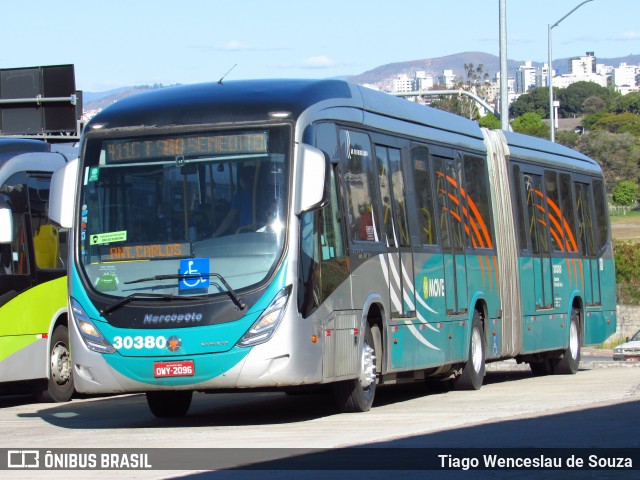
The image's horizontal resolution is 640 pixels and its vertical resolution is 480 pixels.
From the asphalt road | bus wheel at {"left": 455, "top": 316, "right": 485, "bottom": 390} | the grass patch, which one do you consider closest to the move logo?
the asphalt road

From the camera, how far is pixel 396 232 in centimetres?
1578

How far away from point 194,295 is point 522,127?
610ft

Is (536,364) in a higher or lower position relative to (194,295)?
lower

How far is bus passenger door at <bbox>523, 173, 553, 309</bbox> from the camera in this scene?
2183 centimetres

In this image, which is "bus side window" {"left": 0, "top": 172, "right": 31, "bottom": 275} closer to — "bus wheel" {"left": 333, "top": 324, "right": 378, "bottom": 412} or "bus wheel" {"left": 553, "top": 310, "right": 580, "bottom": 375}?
"bus wheel" {"left": 333, "top": 324, "right": 378, "bottom": 412}

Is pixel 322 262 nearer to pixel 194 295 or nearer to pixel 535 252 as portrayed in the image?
pixel 194 295

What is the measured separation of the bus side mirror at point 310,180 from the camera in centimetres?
1297

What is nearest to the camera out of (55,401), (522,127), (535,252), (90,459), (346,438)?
(90,459)

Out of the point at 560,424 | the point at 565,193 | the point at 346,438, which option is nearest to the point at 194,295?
the point at 346,438

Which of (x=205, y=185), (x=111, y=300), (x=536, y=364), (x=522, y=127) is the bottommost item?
(x=536, y=364)

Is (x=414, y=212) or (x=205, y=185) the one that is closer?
(x=205, y=185)

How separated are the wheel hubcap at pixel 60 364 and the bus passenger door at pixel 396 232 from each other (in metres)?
5.24

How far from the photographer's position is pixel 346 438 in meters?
11.5

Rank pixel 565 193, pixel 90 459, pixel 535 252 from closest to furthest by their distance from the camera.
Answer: pixel 90 459 → pixel 535 252 → pixel 565 193
